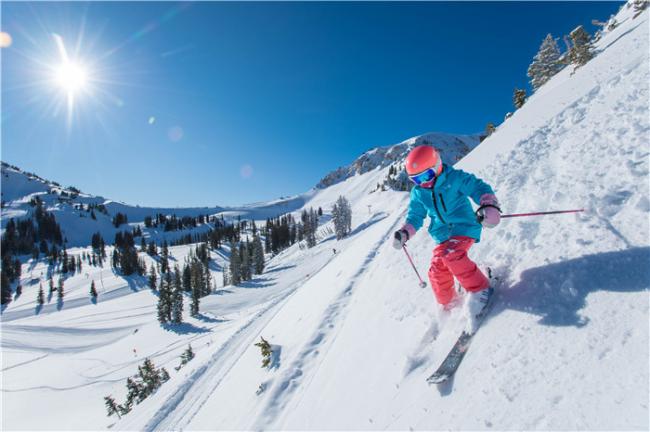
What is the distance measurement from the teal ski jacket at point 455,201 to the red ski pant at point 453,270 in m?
0.18

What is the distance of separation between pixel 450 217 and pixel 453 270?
91 cm

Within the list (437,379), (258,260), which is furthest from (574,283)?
(258,260)

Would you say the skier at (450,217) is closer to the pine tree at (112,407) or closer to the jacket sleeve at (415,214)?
the jacket sleeve at (415,214)

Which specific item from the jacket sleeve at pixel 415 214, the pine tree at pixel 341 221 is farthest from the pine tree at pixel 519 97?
A: the pine tree at pixel 341 221

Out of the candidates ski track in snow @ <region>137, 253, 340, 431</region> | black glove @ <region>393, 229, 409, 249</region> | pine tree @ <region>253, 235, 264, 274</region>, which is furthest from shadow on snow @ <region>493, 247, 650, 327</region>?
pine tree @ <region>253, 235, 264, 274</region>

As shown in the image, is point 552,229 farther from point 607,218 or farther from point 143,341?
point 143,341

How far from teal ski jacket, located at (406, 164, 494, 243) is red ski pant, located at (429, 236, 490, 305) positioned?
0.18m

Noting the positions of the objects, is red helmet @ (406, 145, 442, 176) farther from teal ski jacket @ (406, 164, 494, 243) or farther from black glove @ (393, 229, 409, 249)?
black glove @ (393, 229, 409, 249)

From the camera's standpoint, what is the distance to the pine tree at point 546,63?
36406mm

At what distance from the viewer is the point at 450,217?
4.90m

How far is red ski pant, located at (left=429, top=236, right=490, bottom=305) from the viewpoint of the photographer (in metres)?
4.45

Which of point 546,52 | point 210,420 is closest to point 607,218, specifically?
point 210,420

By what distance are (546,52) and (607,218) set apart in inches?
1799

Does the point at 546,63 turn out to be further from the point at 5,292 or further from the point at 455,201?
the point at 5,292
